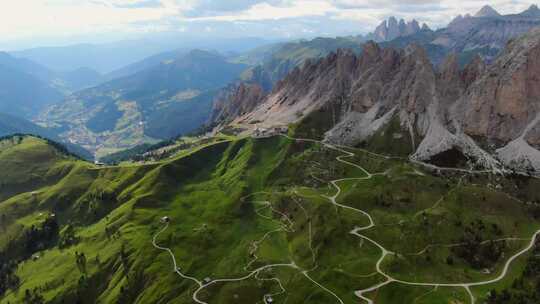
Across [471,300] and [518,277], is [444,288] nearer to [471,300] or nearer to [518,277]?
[471,300]

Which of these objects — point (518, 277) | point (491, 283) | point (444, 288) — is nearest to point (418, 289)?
point (444, 288)

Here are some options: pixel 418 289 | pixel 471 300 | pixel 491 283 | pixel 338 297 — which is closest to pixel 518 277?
A: pixel 491 283

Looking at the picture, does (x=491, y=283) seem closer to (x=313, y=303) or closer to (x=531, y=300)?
(x=531, y=300)

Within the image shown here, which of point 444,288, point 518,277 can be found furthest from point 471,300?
point 518,277

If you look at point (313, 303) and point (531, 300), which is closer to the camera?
point (531, 300)

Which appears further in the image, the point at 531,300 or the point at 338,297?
the point at 338,297

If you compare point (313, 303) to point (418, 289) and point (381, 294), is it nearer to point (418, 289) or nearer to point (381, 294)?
point (381, 294)
